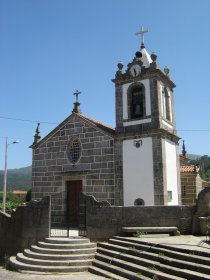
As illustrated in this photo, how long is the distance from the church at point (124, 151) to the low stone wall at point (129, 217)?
326 centimetres

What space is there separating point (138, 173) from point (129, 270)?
712 cm

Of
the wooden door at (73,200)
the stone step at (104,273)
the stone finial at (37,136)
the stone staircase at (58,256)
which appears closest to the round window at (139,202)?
the wooden door at (73,200)

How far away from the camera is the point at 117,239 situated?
1170cm

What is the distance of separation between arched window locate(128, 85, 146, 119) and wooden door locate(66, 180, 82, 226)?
4.74m

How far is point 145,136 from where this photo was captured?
16234 millimetres

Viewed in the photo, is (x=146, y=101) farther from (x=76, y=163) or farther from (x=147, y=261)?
(x=147, y=261)

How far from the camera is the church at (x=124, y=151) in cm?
1585

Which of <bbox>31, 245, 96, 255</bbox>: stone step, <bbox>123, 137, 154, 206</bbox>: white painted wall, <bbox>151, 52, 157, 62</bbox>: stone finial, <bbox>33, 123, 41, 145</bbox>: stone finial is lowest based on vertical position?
<bbox>31, 245, 96, 255</bbox>: stone step

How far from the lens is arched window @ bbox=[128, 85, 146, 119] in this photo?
17188 mm

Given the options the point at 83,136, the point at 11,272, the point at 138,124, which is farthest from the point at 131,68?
the point at 11,272

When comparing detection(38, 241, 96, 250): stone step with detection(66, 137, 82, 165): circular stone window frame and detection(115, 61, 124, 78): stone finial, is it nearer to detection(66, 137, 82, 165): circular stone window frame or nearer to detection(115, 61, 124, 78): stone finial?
detection(66, 137, 82, 165): circular stone window frame

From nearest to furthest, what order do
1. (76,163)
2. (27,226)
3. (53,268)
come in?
(53,268)
(27,226)
(76,163)

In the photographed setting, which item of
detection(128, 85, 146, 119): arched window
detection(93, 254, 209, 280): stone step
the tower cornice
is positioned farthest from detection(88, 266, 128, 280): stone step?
the tower cornice

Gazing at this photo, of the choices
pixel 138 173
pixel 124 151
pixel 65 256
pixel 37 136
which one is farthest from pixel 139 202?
pixel 37 136
